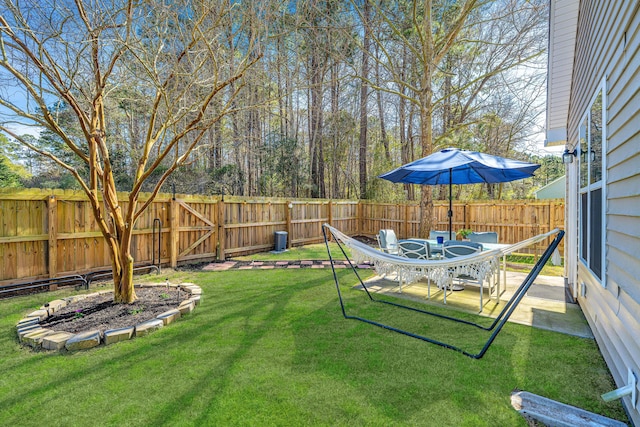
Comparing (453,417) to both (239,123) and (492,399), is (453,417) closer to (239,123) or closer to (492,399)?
(492,399)

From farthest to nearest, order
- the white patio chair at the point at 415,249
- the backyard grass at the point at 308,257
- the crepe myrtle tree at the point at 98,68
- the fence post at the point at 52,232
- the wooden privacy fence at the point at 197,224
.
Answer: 1. the backyard grass at the point at 308,257
2. the fence post at the point at 52,232
3. the wooden privacy fence at the point at 197,224
4. the white patio chair at the point at 415,249
5. the crepe myrtle tree at the point at 98,68

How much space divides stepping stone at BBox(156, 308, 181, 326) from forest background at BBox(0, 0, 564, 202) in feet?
18.3

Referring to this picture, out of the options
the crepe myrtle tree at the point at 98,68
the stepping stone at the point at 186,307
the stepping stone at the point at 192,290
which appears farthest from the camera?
the stepping stone at the point at 192,290

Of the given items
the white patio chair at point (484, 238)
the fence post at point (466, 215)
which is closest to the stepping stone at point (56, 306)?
the white patio chair at point (484, 238)

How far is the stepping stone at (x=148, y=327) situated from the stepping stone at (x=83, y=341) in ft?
1.03

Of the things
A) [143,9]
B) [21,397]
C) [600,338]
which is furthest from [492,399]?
[143,9]

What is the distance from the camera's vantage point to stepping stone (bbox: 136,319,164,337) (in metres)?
2.92

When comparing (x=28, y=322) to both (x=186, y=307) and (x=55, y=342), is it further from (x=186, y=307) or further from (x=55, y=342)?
(x=186, y=307)


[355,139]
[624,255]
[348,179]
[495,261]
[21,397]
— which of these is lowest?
[21,397]

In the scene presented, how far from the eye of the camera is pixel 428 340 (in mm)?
2670

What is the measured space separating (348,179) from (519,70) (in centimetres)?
733

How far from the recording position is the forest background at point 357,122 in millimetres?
8281

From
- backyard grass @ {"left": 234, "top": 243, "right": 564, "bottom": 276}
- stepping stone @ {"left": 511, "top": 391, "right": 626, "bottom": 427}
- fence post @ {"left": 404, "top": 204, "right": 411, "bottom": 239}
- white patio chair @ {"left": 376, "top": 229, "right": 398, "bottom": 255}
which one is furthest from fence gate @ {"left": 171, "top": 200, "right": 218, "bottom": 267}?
fence post @ {"left": 404, "top": 204, "right": 411, "bottom": 239}

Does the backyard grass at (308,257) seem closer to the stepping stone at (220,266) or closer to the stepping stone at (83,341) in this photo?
the stepping stone at (220,266)
